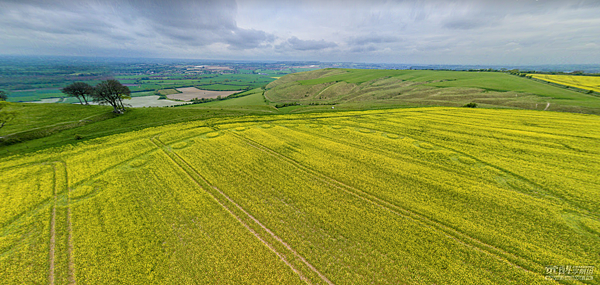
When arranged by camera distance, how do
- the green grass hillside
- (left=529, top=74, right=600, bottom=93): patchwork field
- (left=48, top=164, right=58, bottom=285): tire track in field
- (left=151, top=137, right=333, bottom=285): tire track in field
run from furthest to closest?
(left=529, top=74, right=600, bottom=93): patchwork field
the green grass hillside
(left=151, top=137, right=333, bottom=285): tire track in field
(left=48, top=164, right=58, bottom=285): tire track in field

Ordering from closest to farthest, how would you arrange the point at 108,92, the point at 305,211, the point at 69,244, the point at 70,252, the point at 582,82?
the point at 70,252
the point at 69,244
the point at 305,211
the point at 108,92
the point at 582,82

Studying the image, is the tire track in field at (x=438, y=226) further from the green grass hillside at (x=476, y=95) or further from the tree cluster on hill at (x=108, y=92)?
the tree cluster on hill at (x=108, y=92)

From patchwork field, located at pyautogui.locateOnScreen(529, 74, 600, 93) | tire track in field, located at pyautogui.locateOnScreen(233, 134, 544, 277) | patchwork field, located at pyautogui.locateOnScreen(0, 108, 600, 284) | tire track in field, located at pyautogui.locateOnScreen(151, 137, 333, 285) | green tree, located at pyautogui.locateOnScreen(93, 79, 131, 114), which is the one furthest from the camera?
patchwork field, located at pyautogui.locateOnScreen(529, 74, 600, 93)

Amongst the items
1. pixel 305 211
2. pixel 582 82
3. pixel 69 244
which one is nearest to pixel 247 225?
pixel 305 211

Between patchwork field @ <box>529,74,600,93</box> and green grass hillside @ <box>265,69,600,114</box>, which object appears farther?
patchwork field @ <box>529,74,600,93</box>

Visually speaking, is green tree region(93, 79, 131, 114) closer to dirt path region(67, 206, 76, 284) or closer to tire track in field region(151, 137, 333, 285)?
tire track in field region(151, 137, 333, 285)

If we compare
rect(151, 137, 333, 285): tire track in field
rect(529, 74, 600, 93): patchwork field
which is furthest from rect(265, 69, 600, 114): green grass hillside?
rect(151, 137, 333, 285): tire track in field

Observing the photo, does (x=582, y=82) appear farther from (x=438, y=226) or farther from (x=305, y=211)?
(x=305, y=211)

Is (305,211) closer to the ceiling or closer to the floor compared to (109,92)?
closer to the floor

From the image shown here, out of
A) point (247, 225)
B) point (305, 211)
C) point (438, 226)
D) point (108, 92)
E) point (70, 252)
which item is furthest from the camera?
point (108, 92)
